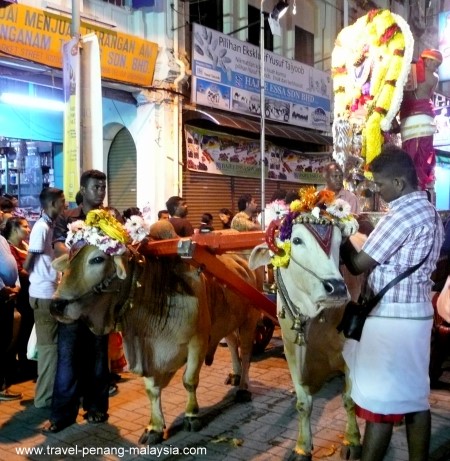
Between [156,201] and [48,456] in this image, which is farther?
[156,201]

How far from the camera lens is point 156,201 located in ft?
37.1

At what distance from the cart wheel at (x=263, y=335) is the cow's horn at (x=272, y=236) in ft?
11.2

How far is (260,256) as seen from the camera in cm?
423

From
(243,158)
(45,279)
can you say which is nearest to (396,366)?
(45,279)

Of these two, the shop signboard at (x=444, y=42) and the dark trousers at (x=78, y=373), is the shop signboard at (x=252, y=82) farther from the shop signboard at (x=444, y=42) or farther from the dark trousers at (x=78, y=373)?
the dark trousers at (x=78, y=373)

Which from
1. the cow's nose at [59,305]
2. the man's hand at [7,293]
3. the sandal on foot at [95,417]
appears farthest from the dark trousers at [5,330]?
the cow's nose at [59,305]

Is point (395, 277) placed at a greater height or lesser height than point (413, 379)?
greater

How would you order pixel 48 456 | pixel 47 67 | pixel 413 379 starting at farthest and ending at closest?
pixel 47 67, pixel 48 456, pixel 413 379

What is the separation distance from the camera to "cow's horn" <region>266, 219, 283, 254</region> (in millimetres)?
3889

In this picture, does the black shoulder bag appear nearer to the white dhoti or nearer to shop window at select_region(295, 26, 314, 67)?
the white dhoti

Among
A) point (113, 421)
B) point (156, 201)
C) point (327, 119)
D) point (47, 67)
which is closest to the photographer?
point (113, 421)

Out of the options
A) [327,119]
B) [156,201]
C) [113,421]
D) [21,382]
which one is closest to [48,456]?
[113,421]

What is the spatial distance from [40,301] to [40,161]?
6.24m

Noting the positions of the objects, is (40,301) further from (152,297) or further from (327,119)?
(327,119)
